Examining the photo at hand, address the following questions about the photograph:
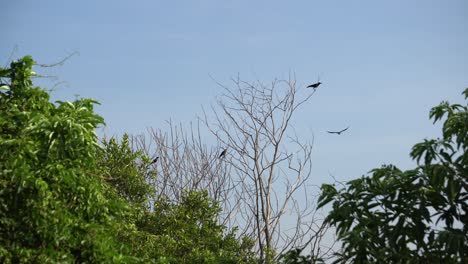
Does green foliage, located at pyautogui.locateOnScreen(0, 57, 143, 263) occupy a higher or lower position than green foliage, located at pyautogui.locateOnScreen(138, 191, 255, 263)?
lower

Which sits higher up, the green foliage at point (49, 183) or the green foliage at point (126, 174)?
the green foliage at point (126, 174)

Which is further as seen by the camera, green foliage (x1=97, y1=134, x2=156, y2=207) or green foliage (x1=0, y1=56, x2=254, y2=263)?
green foliage (x1=97, y1=134, x2=156, y2=207)

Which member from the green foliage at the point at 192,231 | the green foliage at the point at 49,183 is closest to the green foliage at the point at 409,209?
the green foliage at the point at 49,183

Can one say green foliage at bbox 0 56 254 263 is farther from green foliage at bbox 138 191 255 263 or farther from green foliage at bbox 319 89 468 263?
green foliage at bbox 138 191 255 263

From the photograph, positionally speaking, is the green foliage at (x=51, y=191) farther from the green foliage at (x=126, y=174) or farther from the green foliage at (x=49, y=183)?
the green foliage at (x=126, y=174)

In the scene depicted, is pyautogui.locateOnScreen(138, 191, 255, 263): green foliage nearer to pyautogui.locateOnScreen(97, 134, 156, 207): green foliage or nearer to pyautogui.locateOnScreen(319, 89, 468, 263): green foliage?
pyautogui.locateOnScreen(97, 134, 156, 207): green foliage

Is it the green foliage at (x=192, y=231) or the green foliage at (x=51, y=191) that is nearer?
the green foliage at (x=51, y=191)

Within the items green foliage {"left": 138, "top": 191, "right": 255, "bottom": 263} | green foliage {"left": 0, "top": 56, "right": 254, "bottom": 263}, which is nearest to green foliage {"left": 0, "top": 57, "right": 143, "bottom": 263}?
green foliage {"left": 0, "top": 56, "right": 254, "bottom": 263}

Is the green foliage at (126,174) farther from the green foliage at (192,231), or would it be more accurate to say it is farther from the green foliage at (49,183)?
the green foliage at (49,183)

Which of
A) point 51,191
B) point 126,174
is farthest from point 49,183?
point 126,174

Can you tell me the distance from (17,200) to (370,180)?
2.93m

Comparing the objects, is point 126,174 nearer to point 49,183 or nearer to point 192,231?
point 192,231

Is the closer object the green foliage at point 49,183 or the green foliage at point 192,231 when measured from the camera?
the green foliage at point 49,183

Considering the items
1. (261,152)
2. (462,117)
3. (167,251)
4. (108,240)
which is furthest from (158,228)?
(462,117)
